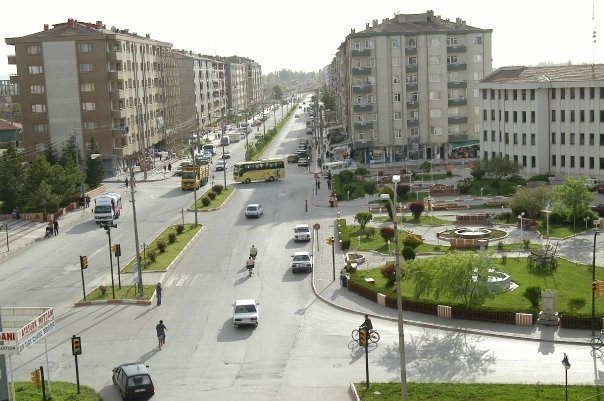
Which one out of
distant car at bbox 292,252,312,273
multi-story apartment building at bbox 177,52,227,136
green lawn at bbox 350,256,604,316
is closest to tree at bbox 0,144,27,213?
distant car at bbox 292,252,312,273

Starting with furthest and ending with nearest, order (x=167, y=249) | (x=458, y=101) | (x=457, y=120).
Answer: (x=457, y=120)
(x=458, y=101)
(x=167, y=249)

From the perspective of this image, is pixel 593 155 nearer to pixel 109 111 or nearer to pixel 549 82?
pixel 549 82

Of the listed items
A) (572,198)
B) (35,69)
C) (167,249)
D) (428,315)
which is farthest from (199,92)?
(428,315)

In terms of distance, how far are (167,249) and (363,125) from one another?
164 ft

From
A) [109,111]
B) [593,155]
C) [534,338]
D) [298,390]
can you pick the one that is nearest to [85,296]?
[298,390]

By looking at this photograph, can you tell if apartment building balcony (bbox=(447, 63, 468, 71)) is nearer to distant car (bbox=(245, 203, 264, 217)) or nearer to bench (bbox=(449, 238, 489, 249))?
distant car (bbox=(245, 203, 264, 217))

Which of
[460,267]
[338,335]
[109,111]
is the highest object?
[109,111]

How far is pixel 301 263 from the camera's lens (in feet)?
151

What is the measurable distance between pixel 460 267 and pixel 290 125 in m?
153

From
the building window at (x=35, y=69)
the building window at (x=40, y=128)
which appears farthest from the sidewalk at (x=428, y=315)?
the building window at (x=35, y=69)

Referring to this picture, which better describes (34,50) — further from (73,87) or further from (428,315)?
(428,315)

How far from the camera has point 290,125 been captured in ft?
613

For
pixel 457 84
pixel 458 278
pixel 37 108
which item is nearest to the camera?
pixel 458 278

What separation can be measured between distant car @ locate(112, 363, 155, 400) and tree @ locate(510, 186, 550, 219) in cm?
3438
